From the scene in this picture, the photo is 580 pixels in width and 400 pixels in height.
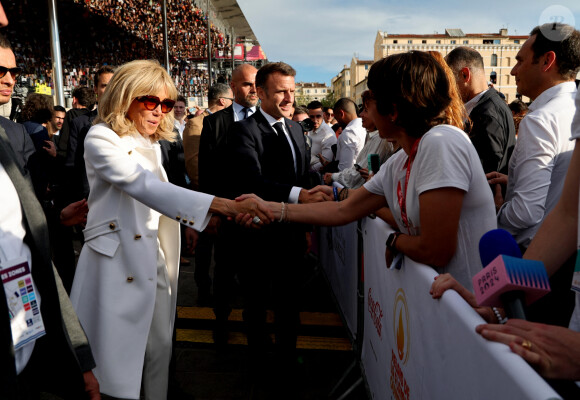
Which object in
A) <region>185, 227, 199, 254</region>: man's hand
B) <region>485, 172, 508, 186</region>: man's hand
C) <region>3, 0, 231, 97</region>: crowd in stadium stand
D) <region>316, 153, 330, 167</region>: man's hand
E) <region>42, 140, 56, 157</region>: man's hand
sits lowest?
<region>185, 227, 199, 254</region>: man's hand

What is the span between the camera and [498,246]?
1.08 metres

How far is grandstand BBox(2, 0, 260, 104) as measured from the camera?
1845cm

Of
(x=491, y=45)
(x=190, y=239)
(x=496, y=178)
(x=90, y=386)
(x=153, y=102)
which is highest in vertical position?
(x=491, y=45)

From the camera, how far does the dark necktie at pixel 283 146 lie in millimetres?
3299

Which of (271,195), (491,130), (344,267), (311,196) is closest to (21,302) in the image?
(271,195)

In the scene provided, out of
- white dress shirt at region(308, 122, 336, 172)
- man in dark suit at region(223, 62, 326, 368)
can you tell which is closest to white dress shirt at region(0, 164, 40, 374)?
man in dark suit at region(223, 62, 326, 368)

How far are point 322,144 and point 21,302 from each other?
24.4 feet

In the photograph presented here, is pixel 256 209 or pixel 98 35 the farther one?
pixel 98 35

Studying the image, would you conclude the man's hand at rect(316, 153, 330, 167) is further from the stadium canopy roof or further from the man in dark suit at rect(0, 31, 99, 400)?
the stadium canopy roof

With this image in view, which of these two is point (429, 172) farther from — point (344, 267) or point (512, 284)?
point (344, 267)

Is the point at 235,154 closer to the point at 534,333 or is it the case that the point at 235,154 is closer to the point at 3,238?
the point at 3,238

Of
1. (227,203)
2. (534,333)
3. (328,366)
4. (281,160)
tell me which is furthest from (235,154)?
(534,333)

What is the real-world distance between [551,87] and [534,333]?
231 cm

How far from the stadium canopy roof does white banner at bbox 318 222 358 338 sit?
84.2ft
